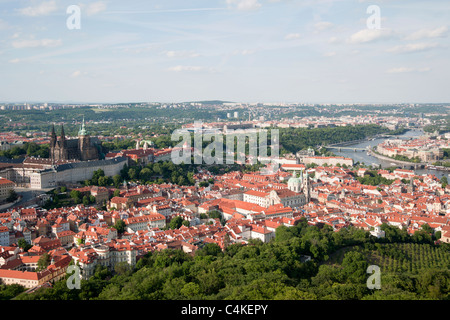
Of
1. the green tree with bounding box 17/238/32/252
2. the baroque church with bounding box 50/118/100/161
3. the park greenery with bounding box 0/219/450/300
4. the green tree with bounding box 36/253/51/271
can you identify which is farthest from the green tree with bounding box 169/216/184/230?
the baroque church with bounding box 50/118/100/161

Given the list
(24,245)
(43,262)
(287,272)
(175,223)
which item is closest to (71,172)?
(175,223)

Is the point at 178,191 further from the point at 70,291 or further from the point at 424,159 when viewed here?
the point at 424,159

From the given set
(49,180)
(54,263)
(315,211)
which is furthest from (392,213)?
(49,180)

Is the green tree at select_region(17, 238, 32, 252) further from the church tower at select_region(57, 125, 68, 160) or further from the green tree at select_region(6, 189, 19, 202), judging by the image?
the church tower at select_region(57, 125, 68, 160)

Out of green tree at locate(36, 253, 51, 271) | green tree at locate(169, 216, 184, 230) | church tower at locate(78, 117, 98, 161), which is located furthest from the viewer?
church tower at locate(78, 117, 98, 161)

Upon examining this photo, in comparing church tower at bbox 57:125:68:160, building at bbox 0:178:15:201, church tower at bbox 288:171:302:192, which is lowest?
church tower at bbox 288:171:302:192

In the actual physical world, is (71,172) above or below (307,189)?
above

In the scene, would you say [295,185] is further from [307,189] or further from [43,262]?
[43,262]

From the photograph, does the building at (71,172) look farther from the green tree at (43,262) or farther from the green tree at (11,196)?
the green tree at (43,262)
